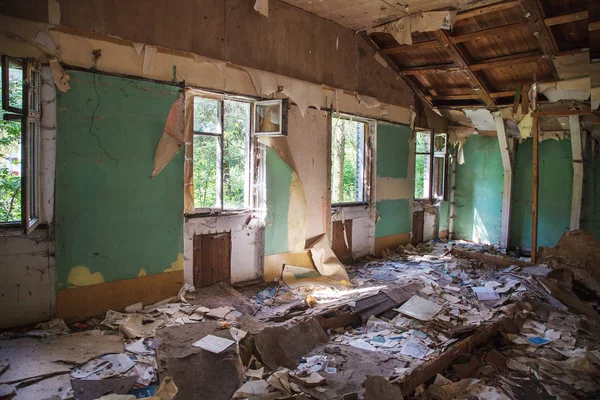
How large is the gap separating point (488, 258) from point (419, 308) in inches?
122

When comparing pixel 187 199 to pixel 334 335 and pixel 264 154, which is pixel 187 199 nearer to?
pixel 264 154

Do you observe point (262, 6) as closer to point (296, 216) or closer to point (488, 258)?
point (296, 216)

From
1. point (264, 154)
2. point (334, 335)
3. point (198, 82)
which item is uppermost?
point (198, 82)

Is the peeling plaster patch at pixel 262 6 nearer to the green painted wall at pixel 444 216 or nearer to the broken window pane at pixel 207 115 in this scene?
the broken window pane at pixel 207 115

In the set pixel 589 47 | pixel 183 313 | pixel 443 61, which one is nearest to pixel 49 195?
pixel 183 313

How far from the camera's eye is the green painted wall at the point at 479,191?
9367 millimetres

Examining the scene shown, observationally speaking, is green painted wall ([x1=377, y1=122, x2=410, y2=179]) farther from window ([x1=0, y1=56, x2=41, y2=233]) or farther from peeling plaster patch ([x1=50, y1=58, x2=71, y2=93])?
window ([x1=0, y1=56, x2=41, y2=233])

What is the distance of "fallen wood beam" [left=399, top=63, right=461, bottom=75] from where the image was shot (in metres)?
7.07

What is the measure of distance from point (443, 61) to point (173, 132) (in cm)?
491

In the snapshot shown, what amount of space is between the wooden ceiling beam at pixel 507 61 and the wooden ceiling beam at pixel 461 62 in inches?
6.1

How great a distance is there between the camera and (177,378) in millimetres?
3211

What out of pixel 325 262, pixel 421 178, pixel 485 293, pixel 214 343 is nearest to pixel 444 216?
pixel 421 178

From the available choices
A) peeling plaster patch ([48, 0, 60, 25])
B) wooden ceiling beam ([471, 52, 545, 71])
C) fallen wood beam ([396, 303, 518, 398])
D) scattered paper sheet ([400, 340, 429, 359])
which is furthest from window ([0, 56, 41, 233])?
wooden ceiling beam ([471, 52, 545, 71])

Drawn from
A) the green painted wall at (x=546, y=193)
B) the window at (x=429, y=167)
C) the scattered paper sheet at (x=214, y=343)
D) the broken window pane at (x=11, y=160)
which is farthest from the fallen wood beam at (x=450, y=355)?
the green painted wall at (x=546, y=193)
